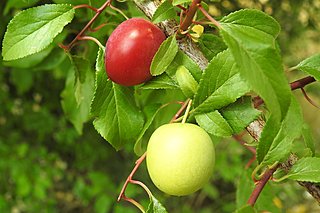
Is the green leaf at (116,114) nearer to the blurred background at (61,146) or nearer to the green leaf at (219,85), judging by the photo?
the green leaf at (219,85)

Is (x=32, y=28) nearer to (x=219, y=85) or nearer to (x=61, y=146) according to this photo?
(x=219, y=85)

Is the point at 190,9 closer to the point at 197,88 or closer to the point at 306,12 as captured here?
the point at 197,88

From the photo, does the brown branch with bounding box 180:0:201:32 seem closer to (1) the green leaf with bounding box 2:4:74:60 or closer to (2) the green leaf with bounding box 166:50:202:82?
(2) the green leaf with bounding box 166:50:202:82

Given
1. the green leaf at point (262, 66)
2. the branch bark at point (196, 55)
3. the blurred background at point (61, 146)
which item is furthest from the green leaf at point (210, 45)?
the blurred background at point (61, 146)

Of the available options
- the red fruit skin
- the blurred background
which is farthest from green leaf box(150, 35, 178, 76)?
the blurred background

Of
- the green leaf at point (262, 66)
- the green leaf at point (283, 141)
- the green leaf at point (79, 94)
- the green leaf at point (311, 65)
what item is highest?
the green leaf at point (262, 66)

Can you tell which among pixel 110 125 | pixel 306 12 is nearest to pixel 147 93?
pixel 110 125
